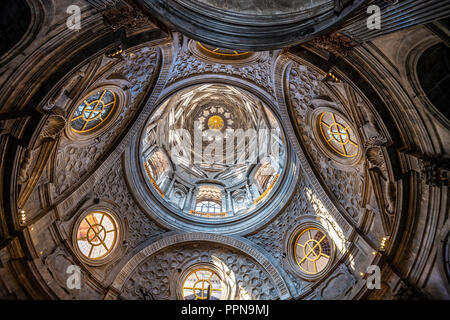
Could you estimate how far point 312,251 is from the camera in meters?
12.4

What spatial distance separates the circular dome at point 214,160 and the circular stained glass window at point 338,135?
2.63m

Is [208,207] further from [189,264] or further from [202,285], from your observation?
[202,285]

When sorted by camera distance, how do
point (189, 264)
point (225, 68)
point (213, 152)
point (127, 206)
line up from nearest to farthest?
point (225, 68), point (127, 206), point (189, 264), point (213, 152)

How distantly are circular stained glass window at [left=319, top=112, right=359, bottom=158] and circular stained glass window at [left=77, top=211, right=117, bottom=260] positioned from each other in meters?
9.13

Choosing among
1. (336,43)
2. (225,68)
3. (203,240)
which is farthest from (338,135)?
(203,240)

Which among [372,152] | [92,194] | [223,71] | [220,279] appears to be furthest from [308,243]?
[92,194]

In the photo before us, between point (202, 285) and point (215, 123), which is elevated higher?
point (215, 123)

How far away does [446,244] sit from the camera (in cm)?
738

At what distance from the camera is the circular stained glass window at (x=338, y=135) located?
10484 millimetres

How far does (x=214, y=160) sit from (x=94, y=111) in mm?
10935

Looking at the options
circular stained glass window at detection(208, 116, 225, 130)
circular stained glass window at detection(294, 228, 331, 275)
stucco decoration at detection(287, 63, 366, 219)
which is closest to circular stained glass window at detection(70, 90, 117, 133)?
stucco decoration at detection(287, 63, 366, 219)

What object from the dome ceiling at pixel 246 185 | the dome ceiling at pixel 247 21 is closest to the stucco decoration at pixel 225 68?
the dome ceiling at pixel 246 185

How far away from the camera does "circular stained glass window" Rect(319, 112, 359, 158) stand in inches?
413
